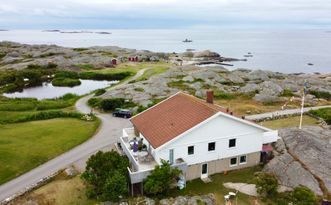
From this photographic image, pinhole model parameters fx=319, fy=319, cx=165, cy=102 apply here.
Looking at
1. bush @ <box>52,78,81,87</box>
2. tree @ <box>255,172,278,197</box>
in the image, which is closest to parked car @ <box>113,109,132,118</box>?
tree @ <box>255,172,278,197</box>

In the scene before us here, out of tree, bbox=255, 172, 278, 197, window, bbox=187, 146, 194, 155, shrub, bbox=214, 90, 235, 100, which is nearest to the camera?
tree, bbox=255, 172, 278, 197

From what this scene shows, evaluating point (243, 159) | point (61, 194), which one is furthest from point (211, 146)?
point (61, 194)

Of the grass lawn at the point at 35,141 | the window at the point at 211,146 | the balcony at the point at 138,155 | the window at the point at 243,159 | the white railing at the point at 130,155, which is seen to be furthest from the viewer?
the grass lawn at the point at 35,141

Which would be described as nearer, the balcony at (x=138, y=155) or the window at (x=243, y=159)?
the balcony at (x=138, y=155)

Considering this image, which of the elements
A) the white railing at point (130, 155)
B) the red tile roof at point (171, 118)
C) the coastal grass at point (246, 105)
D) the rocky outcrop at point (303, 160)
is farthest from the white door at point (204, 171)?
the coastal grass at point (246, 105)

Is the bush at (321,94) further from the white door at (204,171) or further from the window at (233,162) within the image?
the white door at (204,171)

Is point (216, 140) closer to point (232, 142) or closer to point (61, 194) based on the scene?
point (232, 142)

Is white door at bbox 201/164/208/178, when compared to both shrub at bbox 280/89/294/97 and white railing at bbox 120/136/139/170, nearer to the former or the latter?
white railing at bbox 120/136/139/170

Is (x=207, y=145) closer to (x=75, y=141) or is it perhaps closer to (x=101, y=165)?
(x=101, y=165)
